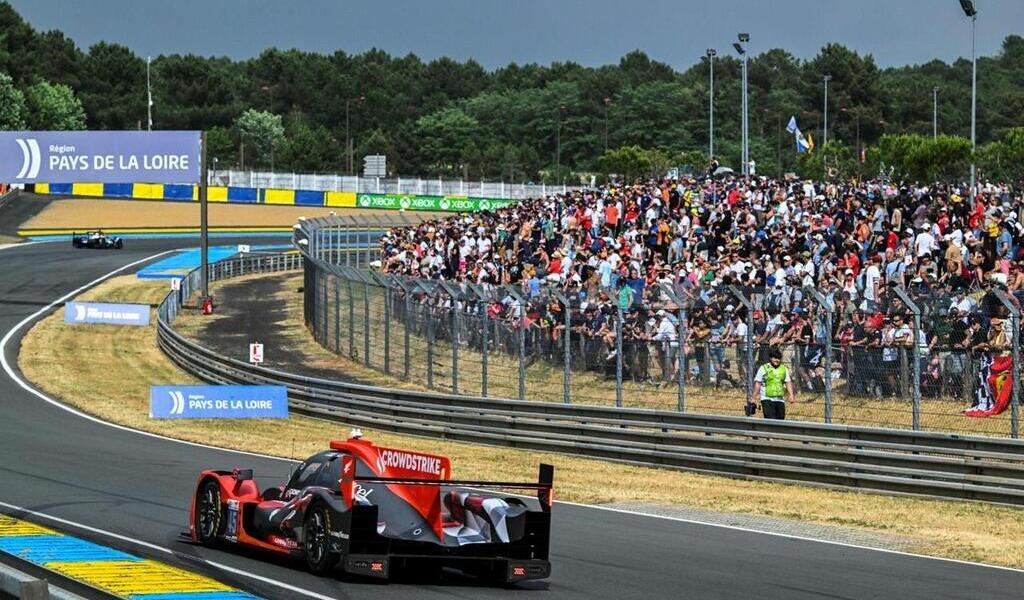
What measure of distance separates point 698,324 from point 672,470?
2.22 metres

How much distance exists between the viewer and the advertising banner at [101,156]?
168 feet

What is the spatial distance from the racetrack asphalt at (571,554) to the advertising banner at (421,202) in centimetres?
7174

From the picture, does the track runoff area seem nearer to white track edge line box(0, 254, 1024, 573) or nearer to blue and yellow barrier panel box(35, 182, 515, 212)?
white track edge line box(0, 254, 1024, 573)

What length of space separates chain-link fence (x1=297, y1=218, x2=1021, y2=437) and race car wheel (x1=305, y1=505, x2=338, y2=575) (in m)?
8.34

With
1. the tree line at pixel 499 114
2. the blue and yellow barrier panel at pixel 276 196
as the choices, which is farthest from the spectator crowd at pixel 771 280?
the tree line at pixel 499 114

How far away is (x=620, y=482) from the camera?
64.7 ft

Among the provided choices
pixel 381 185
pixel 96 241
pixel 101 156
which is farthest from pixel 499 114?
pixel 101 156

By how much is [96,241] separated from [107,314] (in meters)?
28.5

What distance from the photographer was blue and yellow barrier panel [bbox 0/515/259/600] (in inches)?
415

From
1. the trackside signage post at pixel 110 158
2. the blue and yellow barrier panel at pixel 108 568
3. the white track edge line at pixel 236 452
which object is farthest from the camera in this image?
the trackside signage post at pixel 110 158

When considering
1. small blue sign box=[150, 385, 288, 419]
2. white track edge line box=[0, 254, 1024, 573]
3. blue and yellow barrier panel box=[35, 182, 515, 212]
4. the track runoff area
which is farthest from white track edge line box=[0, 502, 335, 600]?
blue and yellow barrier panel box=[35, 182, 515, 212]

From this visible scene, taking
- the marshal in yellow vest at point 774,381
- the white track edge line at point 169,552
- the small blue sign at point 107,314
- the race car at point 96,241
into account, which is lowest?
the white track edge line at point 169,552

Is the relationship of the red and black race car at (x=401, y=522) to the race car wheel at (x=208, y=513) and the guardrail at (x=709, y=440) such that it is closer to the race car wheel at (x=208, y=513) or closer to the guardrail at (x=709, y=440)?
the race car wheel at (x=208, y=513)

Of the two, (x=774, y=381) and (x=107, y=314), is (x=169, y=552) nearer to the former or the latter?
(x=774, y=381)
